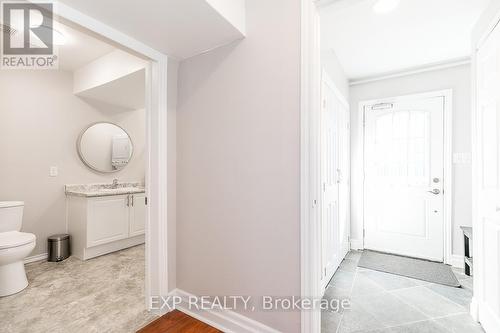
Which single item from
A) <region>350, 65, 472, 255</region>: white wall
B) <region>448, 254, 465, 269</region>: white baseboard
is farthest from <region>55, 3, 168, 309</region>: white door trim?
<region>448, 254, 465, 269</region>: white baseboard

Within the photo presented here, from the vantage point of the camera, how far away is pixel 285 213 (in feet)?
4.75

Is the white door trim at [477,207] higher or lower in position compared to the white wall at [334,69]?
lower

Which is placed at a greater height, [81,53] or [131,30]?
[81,53]

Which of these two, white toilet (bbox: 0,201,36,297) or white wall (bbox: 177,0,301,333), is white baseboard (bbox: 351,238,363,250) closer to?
white wall (bbox: 177,0,301,333)

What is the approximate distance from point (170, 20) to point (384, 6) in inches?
67.9

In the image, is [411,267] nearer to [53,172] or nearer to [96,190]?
[96,190]

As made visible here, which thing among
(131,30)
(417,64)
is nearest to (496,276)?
(417,64)

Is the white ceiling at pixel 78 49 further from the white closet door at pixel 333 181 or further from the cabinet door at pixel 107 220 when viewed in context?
the white closet door at pixel 333 181

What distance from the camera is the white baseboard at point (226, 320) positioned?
5.03ft

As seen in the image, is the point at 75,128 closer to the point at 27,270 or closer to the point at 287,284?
the point at 27,270

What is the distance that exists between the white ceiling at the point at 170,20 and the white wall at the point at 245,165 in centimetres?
14

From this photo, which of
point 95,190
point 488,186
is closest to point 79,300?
point 95,190

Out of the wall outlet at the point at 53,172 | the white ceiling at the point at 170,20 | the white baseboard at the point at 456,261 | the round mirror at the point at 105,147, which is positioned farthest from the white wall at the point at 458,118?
the wall outlet at the point at 53,172

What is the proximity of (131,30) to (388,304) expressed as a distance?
2961mm
